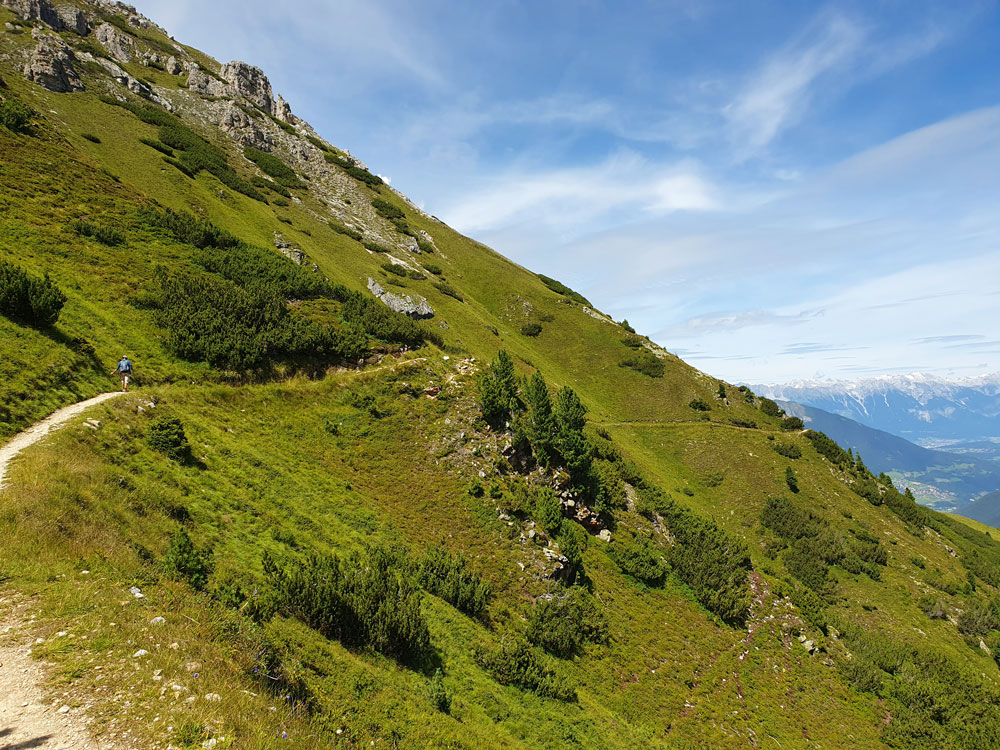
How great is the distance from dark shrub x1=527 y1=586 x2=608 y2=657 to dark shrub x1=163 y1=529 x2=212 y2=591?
13024mm

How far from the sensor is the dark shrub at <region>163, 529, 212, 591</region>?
1007 cm

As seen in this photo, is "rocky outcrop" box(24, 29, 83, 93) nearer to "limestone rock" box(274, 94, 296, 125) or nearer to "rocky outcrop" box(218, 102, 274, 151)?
"rocky outcrop" box(218, 102, 274, 151)

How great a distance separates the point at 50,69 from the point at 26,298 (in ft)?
190

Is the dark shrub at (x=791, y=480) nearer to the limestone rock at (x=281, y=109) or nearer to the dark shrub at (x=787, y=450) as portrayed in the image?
the dark shrub at (x=787, y=450)

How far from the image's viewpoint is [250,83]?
92688 millimetres

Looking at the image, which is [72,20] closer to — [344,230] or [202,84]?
[202,84]

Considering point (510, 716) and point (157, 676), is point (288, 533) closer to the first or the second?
point (157, 676)

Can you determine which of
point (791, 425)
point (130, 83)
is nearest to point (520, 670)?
point (791, 425)

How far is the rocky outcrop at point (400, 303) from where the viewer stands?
1781 inches

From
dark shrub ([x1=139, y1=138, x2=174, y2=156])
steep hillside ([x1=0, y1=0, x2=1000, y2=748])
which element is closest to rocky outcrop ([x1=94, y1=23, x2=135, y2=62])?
steep hillside ([x1=0, y1=0, x2=1000, y2=748])

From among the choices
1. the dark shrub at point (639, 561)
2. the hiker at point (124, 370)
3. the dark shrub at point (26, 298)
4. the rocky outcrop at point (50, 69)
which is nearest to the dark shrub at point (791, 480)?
the dark shrub at point (639, 561)

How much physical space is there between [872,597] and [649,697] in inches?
1126

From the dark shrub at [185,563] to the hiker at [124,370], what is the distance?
1166 centimetres

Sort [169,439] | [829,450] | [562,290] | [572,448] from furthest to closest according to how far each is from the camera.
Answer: [562,290]
[829,450]
[572,448]
[169,439]
